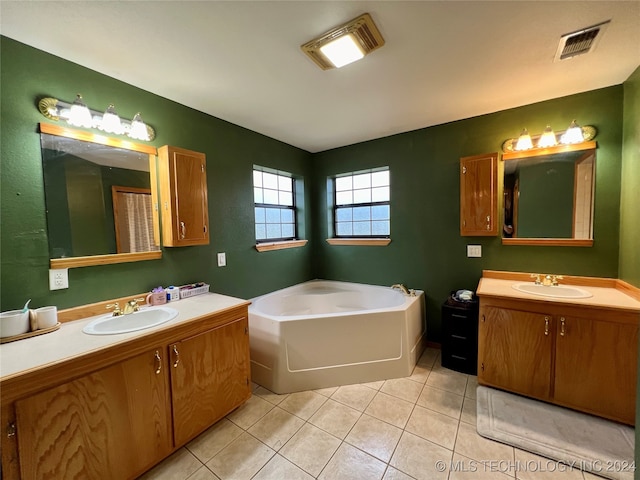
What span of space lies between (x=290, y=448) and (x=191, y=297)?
1.29 m

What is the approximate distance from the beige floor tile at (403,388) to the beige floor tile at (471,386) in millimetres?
361

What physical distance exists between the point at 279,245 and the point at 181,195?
1.28 metres

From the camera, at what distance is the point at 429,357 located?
261 cm

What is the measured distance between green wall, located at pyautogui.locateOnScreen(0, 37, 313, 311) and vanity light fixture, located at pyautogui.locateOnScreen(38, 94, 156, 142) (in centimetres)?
5

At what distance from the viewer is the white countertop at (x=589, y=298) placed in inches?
64.7

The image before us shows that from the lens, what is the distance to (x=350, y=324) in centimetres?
217

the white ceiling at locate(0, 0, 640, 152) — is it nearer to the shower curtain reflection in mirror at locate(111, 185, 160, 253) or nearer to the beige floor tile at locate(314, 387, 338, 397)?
the shower curtain reflection in mirror at locate(111, 185, 160, 253)

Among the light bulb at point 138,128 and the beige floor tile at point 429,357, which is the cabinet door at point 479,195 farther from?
the light bulb at point 138,128

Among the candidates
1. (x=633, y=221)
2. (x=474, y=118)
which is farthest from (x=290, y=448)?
(x=474, y=118)

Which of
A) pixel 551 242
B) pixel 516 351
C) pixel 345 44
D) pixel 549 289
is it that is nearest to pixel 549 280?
pixel 549 289

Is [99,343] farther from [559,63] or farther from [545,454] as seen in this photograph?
[559,63]

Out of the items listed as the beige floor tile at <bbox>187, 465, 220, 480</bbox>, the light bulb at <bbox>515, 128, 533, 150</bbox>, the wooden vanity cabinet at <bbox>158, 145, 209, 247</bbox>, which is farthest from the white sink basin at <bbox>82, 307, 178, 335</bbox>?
the light bulb at <bbox>515, 128, 533, 150</bbox>

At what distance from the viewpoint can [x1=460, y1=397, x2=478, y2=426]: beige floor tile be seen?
5.70 ft

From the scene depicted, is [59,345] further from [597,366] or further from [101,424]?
[597,366]
